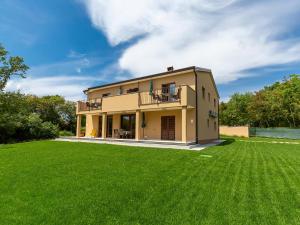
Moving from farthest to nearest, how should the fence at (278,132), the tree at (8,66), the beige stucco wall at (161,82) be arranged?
the fence at (278,132) < the tree at (8,66) < the beige stucco wall at (161,82)

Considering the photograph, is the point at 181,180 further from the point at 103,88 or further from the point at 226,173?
the point at 103,88

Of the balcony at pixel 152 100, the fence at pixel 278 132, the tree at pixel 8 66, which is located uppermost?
the tree at pixel 8 66

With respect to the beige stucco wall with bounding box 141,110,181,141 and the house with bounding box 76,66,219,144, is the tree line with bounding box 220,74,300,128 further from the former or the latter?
the beige stucco wall with bounding box 141,110,181,141

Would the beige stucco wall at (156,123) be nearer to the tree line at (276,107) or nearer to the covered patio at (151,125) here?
the covered patio at (151,125)

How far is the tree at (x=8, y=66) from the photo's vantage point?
24188 millimetres

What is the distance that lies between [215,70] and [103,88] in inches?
464

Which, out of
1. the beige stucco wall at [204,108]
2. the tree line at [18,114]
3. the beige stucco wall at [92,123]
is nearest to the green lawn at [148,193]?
the beige stucco wall at [204,108]

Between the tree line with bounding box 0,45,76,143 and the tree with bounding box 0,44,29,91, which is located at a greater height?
the tree with bounding box 0,44,29,91

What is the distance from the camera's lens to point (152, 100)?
15945 mm

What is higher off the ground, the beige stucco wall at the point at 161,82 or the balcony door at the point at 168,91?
the beige stucco wall at the point at 161,82

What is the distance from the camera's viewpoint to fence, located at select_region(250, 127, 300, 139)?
32500 mm

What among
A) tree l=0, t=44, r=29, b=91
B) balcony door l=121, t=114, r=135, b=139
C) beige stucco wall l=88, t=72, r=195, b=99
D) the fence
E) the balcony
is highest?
tree l=0, t=44, r=29, b=91

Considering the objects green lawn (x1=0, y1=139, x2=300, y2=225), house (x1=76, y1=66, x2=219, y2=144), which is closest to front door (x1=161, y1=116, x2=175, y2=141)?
house (x1=76, y1=66, x2=219, y2=144)

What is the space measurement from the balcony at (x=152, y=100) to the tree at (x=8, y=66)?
12727 mm
